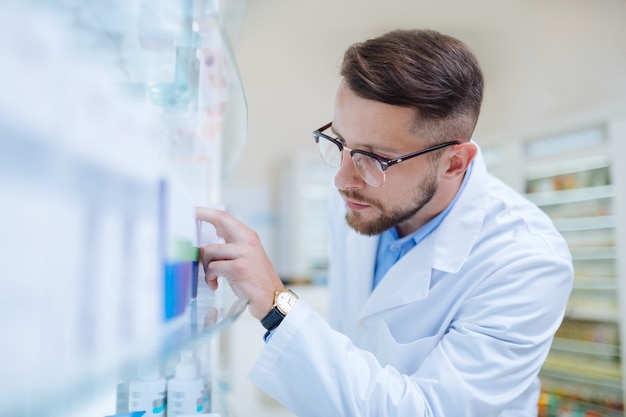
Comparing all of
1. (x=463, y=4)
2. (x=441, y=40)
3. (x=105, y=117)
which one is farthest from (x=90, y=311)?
(x=463, y=4)

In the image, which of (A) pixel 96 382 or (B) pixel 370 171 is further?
(B) pixel 370 171

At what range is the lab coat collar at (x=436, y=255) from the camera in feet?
3.15

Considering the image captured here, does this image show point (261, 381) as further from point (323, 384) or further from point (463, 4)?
point (463, 4)

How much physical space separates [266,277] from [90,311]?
39cm

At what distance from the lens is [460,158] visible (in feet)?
3.21

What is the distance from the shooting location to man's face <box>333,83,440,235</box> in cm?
84

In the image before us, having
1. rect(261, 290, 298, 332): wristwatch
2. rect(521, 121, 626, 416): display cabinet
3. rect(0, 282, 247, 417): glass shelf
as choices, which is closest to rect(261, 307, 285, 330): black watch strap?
rect(261, 290, 298, 332): wristwatch

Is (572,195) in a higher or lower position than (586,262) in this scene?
higher

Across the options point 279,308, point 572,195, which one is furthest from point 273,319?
point 572,195

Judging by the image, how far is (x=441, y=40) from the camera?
84 cm

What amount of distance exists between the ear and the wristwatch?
46 cm

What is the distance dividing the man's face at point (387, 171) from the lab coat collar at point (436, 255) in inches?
2.9

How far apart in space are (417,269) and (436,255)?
5 cm

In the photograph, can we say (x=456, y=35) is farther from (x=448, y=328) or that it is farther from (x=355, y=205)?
(x=448, y=328)
